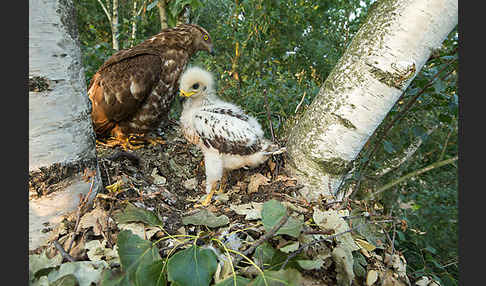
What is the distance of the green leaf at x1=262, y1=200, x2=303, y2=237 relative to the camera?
0.83 meters

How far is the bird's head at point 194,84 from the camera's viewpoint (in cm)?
159

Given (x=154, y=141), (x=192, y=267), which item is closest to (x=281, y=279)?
(x=192, y=267)

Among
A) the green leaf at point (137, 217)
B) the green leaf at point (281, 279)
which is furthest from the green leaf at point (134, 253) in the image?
the green leaf at point (281, 279)

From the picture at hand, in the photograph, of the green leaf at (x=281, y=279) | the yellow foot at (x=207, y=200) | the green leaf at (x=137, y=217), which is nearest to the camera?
the green leaf at (x=281, y=279)

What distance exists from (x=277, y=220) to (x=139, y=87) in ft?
4.35

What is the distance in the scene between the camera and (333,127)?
1200mm

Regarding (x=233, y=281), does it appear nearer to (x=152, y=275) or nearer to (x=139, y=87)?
(x=152, y=275)

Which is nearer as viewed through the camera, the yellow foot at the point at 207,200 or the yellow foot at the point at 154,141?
the yellow foot at the point at 207,200

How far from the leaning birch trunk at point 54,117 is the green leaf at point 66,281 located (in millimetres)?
241

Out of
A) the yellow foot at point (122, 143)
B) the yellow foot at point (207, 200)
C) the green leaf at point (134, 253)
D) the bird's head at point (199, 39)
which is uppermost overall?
the bird's head at point (199, 39)

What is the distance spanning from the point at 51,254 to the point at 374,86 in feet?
3.90

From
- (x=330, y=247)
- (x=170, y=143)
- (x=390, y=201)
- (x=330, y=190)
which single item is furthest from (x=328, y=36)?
(x=330, y=247)

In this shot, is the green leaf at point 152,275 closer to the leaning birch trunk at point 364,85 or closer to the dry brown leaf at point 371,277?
the dry brown leaf at point 371,277

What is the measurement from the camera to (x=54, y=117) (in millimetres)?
917
